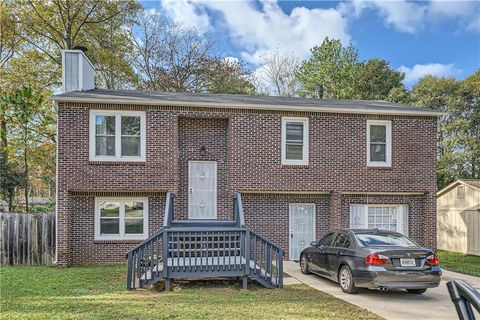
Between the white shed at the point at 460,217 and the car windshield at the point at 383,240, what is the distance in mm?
10840

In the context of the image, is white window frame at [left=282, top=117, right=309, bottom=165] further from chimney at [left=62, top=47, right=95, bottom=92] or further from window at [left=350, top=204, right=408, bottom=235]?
chimney at [left=62, top=47, right=95, bottom=92]

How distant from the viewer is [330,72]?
31172 mm

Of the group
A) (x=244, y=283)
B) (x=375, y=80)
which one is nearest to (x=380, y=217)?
(x=244, y=283)

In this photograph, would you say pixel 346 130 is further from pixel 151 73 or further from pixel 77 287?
pixel 151 73

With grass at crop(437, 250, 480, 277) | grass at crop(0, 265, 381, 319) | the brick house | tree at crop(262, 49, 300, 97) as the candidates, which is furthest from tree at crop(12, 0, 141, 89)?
grass at crop(437, 250, 480, 277)

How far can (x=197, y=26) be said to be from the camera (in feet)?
101

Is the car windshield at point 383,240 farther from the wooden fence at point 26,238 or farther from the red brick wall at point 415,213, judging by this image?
the wooden fence at point 26,238

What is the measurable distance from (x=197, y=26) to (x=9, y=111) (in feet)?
49.6

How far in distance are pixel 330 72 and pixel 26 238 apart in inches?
969

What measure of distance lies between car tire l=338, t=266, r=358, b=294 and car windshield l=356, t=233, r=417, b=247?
75 cm

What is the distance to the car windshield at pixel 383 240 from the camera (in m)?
8.97

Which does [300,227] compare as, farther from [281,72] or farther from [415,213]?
[281,72]

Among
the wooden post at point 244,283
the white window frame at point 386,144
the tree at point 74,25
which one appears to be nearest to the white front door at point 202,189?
the wooden post at point 244,283

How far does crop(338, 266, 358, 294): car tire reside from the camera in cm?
879
